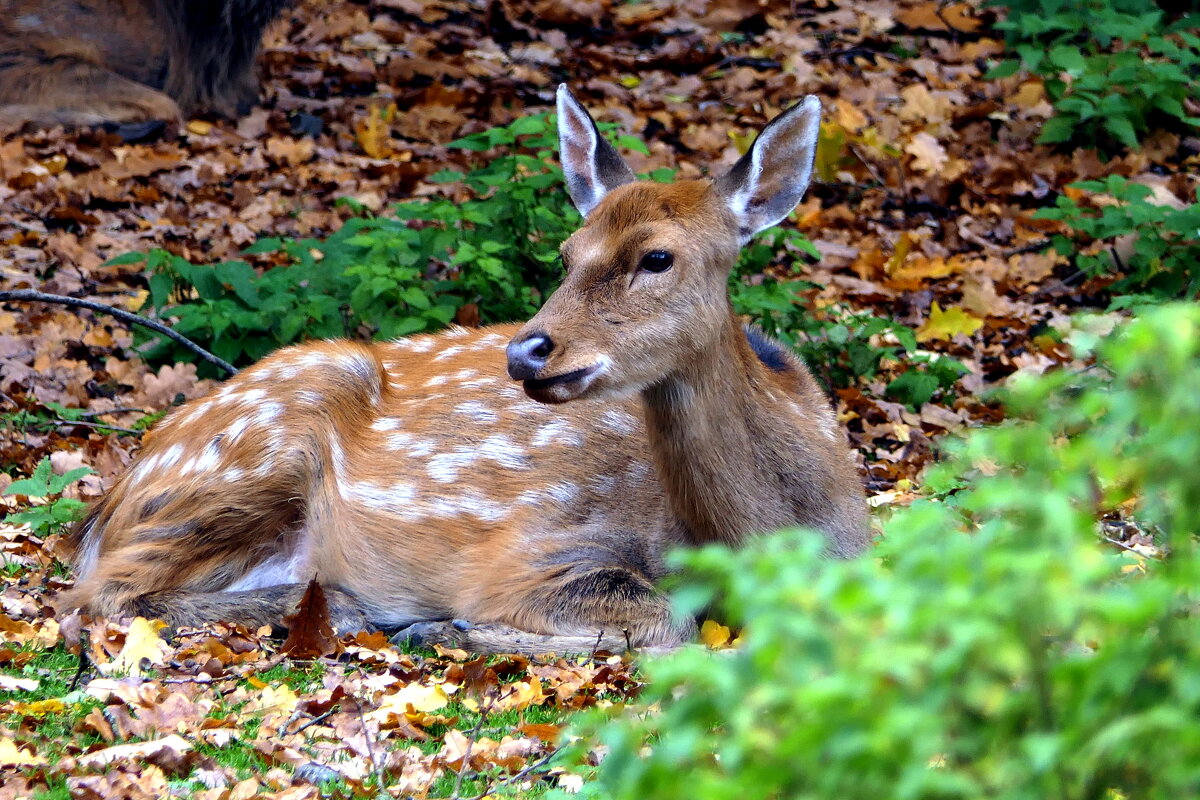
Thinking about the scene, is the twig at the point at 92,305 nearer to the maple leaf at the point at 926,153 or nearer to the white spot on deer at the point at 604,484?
the white spot on deer at the point at 604,484

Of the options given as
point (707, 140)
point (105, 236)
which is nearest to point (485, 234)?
point (105, 236)

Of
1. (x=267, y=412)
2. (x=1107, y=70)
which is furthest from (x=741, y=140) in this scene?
(x=267, y=412)

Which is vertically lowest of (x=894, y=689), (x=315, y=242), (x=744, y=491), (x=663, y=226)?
(x=315, y=242)

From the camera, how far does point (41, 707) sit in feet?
12.8

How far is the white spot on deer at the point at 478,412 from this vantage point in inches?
233

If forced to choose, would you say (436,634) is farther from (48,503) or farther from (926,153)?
(926,153)

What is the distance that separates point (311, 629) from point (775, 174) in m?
2.39

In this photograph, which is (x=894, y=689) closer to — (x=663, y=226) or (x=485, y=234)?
(x=663, y=226)

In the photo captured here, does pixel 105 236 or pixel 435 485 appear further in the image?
pixel 105 236

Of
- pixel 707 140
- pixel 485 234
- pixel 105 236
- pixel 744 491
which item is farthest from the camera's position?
pixel 707 140

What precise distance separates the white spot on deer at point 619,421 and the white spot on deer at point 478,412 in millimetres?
460

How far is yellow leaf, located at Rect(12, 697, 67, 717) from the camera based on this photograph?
3896 mm

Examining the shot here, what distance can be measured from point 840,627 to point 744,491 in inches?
137

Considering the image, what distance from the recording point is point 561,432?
5.80 meters
